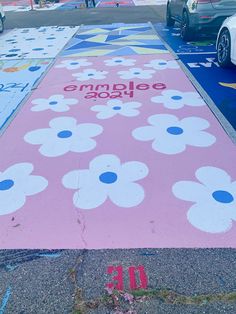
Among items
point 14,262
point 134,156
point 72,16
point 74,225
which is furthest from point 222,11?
point 72,16

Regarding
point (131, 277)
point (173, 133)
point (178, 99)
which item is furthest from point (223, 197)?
point (178, 99)

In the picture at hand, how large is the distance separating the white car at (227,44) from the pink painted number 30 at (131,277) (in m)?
5.27

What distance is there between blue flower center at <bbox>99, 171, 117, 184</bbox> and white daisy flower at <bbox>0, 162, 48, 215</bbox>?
23.9 inches

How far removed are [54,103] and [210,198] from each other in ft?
11.3

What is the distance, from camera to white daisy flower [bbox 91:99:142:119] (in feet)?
16.2

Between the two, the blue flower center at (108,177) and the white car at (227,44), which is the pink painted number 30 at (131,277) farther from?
the white car at (227,44)

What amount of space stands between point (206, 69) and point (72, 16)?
38.6ft

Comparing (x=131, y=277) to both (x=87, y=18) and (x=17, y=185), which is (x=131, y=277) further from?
(x=87, y=18)

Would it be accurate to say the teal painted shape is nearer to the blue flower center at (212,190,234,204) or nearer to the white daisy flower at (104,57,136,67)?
the white daisy flower at (104,57,136,67)

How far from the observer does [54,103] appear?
5516 millimetres

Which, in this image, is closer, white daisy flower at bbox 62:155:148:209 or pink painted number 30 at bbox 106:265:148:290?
pink painted number 30 at bbox 106:265:148:290

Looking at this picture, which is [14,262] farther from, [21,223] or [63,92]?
[63,92]

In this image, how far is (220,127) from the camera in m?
4.41

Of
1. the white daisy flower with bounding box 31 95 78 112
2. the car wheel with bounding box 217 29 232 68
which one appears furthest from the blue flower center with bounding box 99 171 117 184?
the car wheel with bounding box 217 29 232 68
